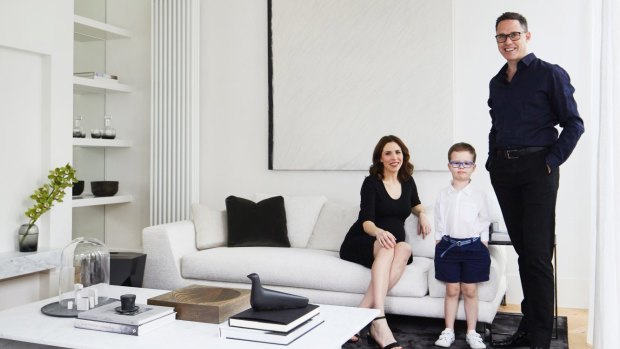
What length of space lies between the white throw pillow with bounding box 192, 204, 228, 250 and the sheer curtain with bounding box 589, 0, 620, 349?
264 cm

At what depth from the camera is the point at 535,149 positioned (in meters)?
3.05

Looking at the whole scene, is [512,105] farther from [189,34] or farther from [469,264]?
[189,34]

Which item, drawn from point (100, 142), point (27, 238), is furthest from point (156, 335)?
point (100, 142)

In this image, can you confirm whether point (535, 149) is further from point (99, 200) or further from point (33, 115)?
point (99, 200)

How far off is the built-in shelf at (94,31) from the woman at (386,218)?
2.92 metres

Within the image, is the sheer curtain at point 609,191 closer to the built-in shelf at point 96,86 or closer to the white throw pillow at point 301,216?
the white throw pillow at point 301,216

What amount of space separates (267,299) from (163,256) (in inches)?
83.7

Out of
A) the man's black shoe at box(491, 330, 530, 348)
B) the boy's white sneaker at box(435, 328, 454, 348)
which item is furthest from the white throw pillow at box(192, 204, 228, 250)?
the man's black shoe at box(491, 330, 530, 348)

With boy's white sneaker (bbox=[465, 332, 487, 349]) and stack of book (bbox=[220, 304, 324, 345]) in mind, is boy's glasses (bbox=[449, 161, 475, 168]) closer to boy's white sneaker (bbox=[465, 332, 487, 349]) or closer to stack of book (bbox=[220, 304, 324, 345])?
boy's white sneaker (bbox=[465, 332, 487, 349])

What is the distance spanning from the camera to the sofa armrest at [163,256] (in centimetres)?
414

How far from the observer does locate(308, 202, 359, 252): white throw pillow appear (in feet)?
14.0

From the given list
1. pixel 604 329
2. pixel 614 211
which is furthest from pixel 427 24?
pixel 604 329

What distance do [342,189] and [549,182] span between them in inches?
79.4

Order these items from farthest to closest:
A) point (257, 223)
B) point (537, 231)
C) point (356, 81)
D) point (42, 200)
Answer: point (356, 81) → point (257, 223) → point (42, 200) → point (537, 231)
